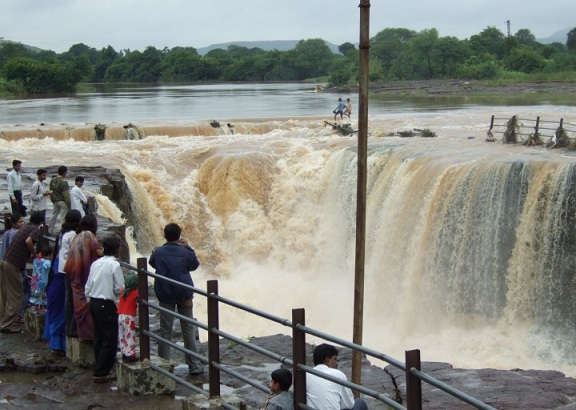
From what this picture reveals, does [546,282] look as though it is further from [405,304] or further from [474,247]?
[405,304]

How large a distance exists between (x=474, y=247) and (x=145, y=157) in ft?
35.0

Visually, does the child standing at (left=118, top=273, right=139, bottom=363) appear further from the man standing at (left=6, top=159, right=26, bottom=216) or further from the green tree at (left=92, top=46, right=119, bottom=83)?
the green tree at (left=92, top=46, right=119, bottom=83)

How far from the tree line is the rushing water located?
139 feet

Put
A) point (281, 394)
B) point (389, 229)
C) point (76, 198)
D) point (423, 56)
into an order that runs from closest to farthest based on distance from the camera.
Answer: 1. point (281, 394)
2. point (76, 198)
3. point (389, 229)
4. point (423, 56)

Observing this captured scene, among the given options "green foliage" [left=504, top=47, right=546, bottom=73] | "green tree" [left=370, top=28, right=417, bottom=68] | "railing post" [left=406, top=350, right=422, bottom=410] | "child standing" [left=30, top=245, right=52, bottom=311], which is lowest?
"child standing" [left=30, top=245, right=52, bottom=311]

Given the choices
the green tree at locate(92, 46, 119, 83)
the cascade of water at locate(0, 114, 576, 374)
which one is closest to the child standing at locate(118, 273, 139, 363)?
the cascade of water at locate(0, 114, 576, 374)

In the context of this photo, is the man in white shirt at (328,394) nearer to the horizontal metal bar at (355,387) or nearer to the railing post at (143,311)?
the horizontal metal bar at (355,387)

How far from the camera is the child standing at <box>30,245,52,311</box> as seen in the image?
29.8 feet

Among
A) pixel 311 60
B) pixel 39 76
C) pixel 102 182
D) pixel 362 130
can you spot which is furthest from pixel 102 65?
pixel 362 130

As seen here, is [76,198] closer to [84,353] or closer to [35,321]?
[35,321]

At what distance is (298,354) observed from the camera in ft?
17.2

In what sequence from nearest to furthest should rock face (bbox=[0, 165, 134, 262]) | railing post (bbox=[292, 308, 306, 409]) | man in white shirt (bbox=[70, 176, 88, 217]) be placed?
1. railing post (bbox=[292, 308, 306, 409])
2. man in white shirt (bbox=[70, 176, 88, 217])
3. rock face (bbox=[0, 165, 134, 262])

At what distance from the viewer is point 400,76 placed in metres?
84.2

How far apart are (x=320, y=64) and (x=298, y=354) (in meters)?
115
